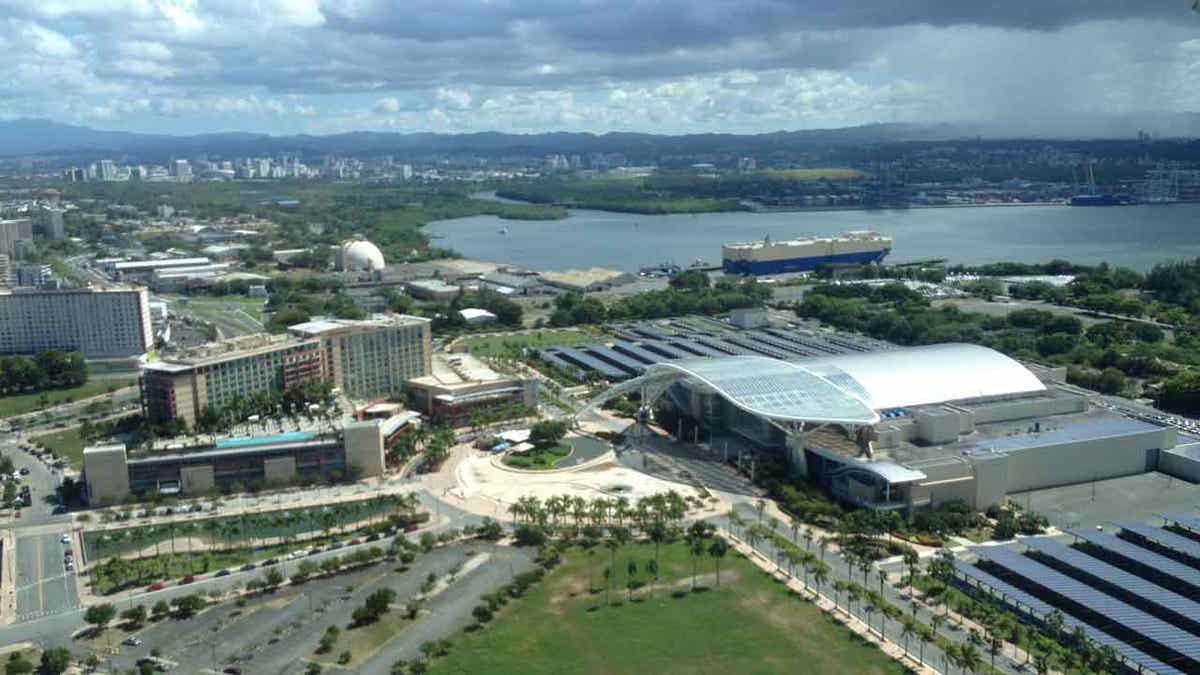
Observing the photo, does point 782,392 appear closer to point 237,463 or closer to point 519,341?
point 237,463

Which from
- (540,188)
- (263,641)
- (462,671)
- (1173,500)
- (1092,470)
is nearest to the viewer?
(462,671)

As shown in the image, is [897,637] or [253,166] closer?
[897,637]

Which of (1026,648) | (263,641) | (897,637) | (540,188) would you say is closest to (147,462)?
(263,641)

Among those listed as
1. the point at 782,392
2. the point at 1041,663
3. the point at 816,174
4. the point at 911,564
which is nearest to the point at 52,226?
the point at 782,392

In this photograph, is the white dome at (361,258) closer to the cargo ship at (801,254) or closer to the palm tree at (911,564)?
the cargo ship at (801,254)

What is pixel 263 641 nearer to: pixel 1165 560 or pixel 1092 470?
pixel 1165 560
